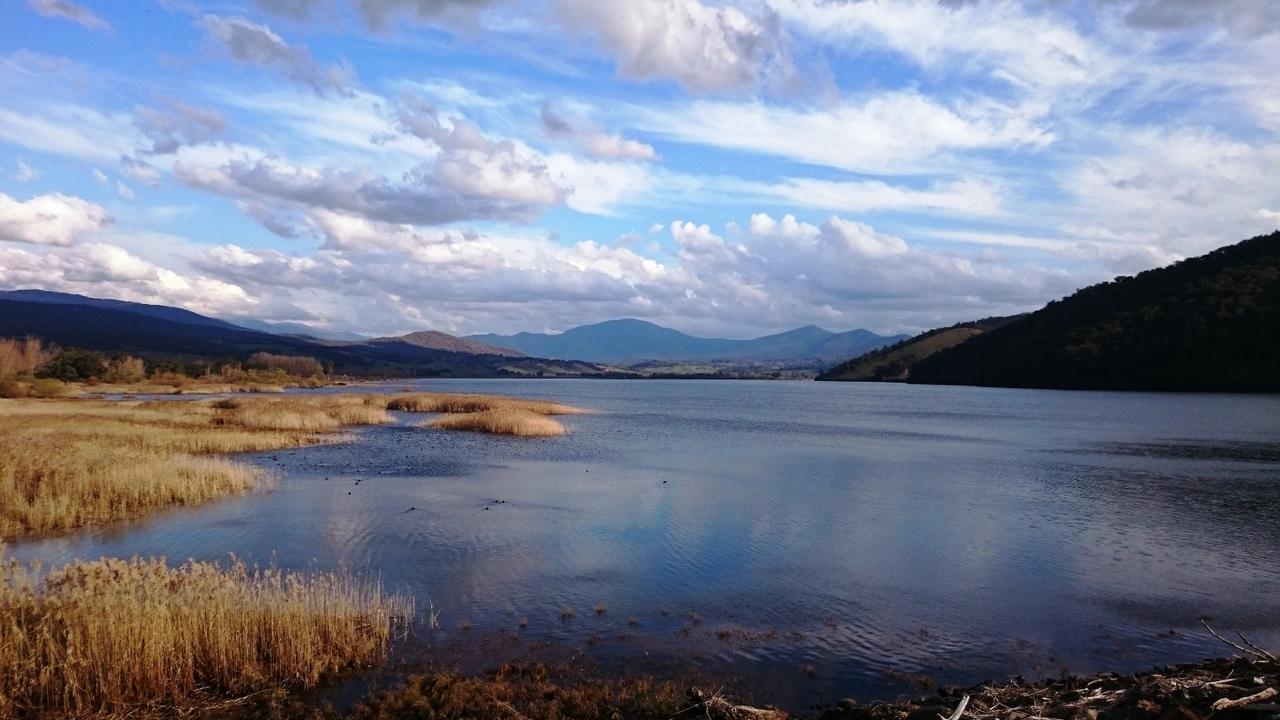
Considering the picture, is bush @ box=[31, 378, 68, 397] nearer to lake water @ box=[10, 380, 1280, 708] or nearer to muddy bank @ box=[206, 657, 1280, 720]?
lake water @ box=[10, 380, 1280, 708]

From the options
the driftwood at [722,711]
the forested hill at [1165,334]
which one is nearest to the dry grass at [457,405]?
the driftwood at [722,711]

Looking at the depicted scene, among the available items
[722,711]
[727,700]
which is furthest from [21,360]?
[722,711]

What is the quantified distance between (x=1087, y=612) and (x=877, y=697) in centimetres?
817

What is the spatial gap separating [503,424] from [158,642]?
159ft

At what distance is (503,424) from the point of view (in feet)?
194

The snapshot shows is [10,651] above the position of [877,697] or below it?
above

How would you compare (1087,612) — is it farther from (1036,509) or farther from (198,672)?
(198,672)

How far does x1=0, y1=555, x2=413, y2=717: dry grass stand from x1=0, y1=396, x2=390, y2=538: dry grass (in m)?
12.6

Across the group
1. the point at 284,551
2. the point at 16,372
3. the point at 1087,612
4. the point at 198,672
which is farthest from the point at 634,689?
the point at 16,372

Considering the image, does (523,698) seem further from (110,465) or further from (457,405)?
(457,405)

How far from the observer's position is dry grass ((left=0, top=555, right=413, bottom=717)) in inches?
394

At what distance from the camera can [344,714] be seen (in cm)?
1034

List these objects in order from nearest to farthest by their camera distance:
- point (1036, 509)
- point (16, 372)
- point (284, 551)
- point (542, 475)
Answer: point (284, 551), point (1036, 509), point (542, 475), point (16, 372)

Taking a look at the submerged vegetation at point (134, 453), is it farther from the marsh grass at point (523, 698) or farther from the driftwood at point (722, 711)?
the driftwood at point (722, 711)
